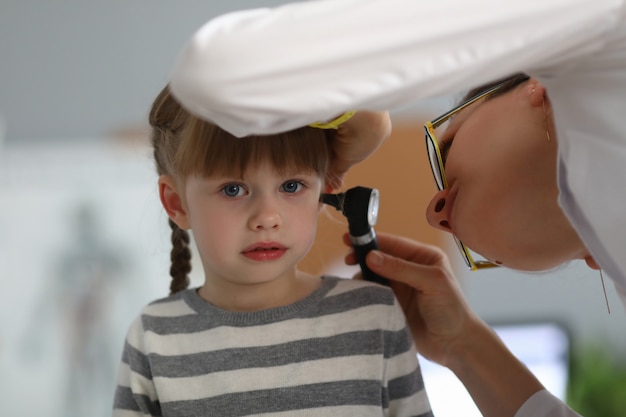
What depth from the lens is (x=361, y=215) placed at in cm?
115

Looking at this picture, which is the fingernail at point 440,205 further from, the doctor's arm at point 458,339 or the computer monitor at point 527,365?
the computer monitor at point 527,365

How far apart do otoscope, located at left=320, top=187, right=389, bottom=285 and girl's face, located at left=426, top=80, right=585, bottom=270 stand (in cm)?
15

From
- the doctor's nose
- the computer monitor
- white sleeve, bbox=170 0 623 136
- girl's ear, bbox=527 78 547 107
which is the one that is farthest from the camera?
the computer monitor

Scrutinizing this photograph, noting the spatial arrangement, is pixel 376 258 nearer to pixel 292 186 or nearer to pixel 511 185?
pixel 292 186

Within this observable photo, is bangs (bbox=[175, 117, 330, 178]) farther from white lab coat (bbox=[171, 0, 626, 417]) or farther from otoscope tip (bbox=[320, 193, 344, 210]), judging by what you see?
white lab coat (bbox=[171, 0, 626, 417])

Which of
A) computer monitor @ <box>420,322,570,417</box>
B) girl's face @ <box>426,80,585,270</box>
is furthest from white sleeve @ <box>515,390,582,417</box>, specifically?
computer monitor @ <box>420,322,570,417</box>

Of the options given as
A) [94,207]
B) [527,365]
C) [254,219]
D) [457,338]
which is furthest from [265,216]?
[94,207]

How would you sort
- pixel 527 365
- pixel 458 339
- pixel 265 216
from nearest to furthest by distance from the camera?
pixel 265 216 → pixel 458 339 → pixel 527 365

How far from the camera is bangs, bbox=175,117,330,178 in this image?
1.00 meters

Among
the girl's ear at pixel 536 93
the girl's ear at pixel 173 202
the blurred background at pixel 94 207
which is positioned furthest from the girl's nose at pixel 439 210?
the blurred background at pixel 94 207

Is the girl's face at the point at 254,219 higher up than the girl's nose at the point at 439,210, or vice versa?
the girl's face at the point at 254,219

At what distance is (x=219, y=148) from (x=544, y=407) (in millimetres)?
577

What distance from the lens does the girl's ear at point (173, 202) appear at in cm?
112

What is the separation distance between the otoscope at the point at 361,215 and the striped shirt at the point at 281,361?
0.27ft
